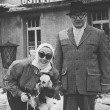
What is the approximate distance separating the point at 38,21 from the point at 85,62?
29.0 ft

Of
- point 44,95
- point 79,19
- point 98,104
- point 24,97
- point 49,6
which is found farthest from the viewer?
point 49,6

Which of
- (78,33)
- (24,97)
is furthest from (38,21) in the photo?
(24,97)

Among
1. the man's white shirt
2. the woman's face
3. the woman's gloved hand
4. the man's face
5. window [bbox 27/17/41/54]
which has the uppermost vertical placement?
window [bbox 27/17/41/54]

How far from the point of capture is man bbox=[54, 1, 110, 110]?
197 inches

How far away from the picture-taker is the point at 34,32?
13.7 metres

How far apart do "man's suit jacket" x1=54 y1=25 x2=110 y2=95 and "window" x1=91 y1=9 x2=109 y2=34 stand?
22.3 ft

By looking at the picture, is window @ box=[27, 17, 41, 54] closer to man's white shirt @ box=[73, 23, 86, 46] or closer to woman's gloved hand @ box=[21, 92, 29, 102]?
man's white shirt @ box=[73, 23, 86, 46]

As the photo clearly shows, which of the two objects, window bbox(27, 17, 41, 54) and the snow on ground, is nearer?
the snow on ground

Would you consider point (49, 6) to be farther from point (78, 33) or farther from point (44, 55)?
point (44, 55)

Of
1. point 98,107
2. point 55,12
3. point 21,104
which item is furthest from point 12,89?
point 55,12

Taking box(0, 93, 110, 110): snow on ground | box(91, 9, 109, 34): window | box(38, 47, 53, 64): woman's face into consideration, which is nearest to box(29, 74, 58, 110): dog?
box(38, 47, 53, 64): woman's face

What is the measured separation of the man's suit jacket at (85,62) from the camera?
5012mm

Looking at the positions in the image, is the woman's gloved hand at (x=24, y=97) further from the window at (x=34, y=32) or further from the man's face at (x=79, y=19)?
the window at (x=34, y=32)

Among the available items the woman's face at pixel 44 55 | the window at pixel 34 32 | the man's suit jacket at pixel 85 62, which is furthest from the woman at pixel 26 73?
the window at pixel 34 32
